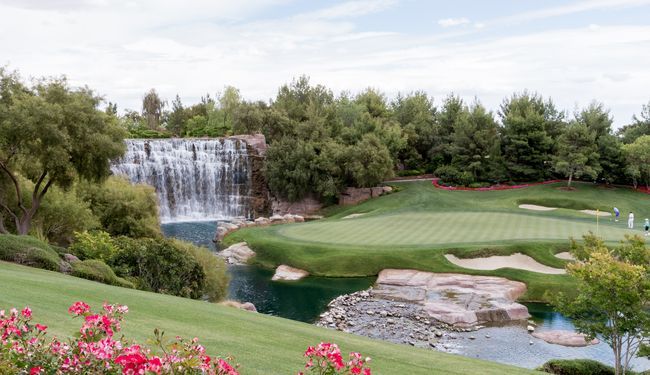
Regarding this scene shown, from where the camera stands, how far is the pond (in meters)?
20.8

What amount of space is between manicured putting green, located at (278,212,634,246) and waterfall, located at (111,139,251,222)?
1629cm

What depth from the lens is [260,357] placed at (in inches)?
406

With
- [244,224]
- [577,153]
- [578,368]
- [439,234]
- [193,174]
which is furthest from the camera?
[193,174]

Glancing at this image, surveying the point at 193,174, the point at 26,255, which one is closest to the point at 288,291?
the point at 26,255

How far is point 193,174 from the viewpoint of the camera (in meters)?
56.7

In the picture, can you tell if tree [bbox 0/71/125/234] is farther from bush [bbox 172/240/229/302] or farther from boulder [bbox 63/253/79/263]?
bush [bbox 172/240/229/302]

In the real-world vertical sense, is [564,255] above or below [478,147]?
below

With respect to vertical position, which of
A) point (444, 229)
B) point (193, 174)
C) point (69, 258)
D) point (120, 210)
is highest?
point (193, 174)

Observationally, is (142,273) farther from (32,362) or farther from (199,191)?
(199,191)

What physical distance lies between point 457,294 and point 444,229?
35.6 feet

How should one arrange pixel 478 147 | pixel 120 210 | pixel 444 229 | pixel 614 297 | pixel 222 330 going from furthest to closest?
pixel 478 147 → pixel 444 229 → pixel 120 210 → pixel 614 297 → pixel 222 330

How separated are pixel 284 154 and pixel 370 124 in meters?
11.3

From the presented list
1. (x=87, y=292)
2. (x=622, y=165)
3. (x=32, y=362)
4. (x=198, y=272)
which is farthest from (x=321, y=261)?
(x=622, y=165)

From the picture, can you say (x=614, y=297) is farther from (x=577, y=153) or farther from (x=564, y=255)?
(x=577, y=153)
